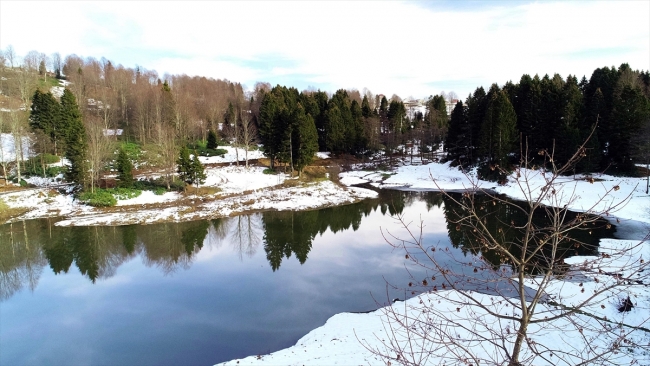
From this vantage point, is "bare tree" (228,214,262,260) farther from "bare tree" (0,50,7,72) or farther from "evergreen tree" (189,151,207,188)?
"bare tree" (0,50,7,72)

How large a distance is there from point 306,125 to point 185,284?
25922 mm

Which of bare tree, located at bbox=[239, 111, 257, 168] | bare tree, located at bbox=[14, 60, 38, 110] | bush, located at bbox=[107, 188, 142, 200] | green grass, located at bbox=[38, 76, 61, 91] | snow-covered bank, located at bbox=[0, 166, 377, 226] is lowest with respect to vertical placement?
snow-covered bank, located at bbox=[0, 166, 377, 226]

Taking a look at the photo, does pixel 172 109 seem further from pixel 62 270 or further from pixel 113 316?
pixel 113 316

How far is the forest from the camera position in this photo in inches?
1204

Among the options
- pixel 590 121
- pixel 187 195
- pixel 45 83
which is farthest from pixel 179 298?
pixel 45 83

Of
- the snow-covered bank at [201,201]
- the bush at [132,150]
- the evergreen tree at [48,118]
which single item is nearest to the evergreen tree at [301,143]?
the snow-covered bank at [201,201]

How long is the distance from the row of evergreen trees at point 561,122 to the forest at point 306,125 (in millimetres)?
111

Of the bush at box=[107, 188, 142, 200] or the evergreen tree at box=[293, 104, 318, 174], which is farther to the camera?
the evergreen tree at box=[293, 104, 318, 174]

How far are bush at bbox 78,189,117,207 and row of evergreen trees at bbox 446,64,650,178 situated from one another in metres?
26.9

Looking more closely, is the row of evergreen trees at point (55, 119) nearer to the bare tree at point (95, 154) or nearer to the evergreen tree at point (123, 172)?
the bare tree at point (95, 154)

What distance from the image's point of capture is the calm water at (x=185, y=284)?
10.4m

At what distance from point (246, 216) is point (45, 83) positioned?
57794 mm

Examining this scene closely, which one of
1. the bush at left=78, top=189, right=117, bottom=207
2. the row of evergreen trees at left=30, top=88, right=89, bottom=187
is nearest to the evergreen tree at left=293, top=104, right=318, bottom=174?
the bush at left=78, top=189, right=117, bottom=207

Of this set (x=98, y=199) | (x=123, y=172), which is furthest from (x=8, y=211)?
(x=123, y=172)
